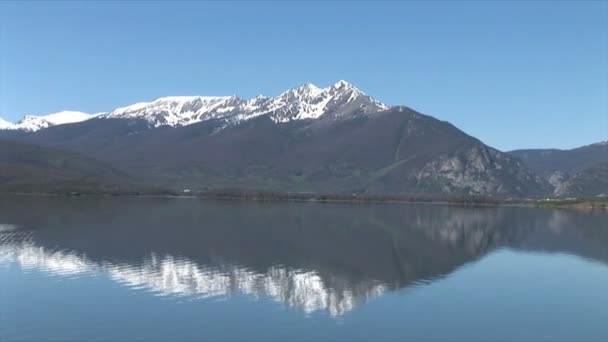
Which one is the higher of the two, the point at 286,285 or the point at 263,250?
the point at 263,250

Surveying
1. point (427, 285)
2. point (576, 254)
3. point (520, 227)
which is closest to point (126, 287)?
point (427, 285)

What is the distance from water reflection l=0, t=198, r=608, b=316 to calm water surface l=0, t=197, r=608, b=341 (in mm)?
292

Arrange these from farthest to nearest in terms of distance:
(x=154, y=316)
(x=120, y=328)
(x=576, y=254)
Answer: (x=576, y=254), (x=154, y=316), (x=120, y=328)

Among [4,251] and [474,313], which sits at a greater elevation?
[4,251]

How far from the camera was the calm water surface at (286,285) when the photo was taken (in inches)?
1781

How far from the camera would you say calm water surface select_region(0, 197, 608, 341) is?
45250 mm

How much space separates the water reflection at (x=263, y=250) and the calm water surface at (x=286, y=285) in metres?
0.29

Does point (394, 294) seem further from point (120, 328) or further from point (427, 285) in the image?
point (120, 328)

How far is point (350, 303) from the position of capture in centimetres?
5447

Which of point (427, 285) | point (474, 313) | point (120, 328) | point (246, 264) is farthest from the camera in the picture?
point (246, 264)

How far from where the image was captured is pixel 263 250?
289 feet

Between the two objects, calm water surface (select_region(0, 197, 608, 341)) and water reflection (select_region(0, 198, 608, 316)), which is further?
water reflection (select_region(0, 198, 608, 316))

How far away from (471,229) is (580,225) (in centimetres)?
4053

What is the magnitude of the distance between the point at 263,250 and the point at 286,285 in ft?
88.0
